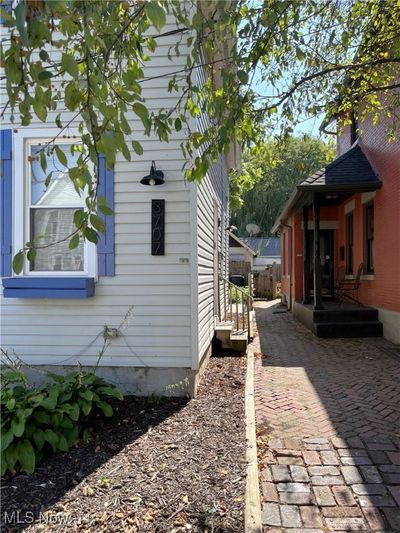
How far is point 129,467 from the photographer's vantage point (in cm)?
314

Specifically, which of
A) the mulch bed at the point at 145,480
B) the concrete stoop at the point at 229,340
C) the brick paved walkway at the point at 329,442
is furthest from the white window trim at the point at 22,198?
the concrete stoop at the point at 229,340

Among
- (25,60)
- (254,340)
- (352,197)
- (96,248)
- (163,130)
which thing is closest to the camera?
(25,60)

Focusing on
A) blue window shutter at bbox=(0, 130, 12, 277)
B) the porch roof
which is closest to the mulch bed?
blue window shutter at bbox=(0, 130, 12, 277)

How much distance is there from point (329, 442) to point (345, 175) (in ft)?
23.0

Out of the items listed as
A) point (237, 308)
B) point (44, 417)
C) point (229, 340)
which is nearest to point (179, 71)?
point (44, 417)

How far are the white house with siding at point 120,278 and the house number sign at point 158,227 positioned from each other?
0.16ft

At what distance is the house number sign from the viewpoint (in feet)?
14.8

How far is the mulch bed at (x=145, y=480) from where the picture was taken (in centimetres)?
253

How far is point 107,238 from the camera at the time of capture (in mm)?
4570

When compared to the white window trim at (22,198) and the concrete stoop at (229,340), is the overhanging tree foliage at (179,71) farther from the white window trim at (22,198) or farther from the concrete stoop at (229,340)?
the concrete stoop at (229,340)

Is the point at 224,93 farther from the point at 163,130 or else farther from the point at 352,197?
the point at 352,197

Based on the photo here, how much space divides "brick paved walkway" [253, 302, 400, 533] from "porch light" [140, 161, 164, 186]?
2.68 m

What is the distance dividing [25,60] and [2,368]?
3.68m

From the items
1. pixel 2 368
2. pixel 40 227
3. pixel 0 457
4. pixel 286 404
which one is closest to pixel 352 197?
pixel 286 404
